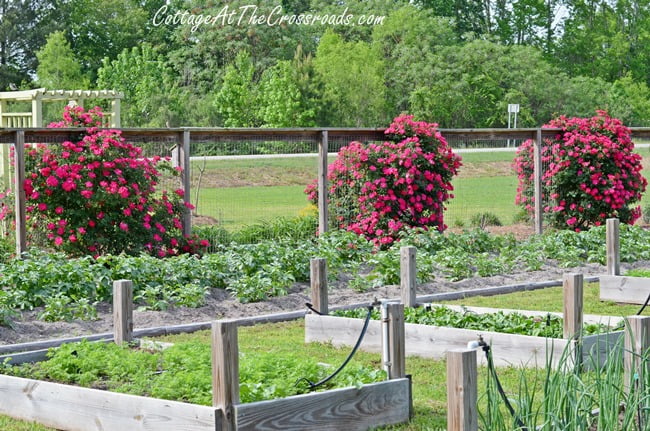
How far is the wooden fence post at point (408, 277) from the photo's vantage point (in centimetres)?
995

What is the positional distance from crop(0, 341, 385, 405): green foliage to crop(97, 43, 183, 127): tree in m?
33.6

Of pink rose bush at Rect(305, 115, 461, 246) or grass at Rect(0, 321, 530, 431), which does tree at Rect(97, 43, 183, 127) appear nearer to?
pink rose bush at Rect(305, 115, 461, 246)

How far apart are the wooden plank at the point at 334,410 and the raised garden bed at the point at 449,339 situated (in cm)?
99

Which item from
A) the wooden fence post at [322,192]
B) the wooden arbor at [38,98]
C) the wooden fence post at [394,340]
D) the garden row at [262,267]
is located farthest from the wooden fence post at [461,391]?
the wooden arbor at [38,98]

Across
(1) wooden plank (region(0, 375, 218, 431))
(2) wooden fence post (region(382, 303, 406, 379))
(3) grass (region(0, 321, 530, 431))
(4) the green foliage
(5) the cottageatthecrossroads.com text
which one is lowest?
(3) grass (region(0, 321, 530, 431))

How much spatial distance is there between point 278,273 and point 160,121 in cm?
3018

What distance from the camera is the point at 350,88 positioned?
45.6 m

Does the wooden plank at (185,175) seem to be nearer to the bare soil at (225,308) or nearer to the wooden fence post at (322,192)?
the wooden fence post at (322,192)

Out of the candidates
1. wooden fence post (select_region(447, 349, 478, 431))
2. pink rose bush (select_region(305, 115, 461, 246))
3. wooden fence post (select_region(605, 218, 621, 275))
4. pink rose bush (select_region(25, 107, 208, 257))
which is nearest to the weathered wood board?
wooden fence post (select_region(447, 349, 478, 431))

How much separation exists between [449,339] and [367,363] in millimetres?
685

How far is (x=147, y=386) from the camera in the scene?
606cm

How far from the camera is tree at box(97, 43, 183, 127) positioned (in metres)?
40.0

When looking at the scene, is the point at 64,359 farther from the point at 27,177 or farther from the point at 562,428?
the point at 27,177

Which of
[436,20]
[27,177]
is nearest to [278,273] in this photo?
[27,177]
